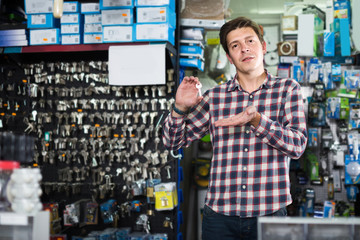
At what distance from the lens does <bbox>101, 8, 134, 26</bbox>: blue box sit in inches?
139

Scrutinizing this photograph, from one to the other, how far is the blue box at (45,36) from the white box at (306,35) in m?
2.57

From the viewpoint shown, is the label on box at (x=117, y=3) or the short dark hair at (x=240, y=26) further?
the label on box at (x=117, y=3)

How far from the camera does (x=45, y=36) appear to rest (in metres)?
3.68

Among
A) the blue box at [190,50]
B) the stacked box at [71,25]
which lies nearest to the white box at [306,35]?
the blue box at [190,50]

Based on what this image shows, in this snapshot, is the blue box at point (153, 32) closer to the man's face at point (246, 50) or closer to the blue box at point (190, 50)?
the blue box at point (190, 50)

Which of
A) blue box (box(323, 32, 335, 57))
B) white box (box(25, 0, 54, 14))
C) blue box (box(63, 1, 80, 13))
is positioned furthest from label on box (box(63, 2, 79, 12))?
blue box (box(323, 32, 335, 57))

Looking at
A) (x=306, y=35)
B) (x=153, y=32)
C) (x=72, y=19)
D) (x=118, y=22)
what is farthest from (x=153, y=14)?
(x=306, y=35)

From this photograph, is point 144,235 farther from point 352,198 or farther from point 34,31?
point 352,198

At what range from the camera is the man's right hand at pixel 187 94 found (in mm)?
1931

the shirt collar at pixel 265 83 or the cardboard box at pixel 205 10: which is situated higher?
the cardboard box at pixel 205 10

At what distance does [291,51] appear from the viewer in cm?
478

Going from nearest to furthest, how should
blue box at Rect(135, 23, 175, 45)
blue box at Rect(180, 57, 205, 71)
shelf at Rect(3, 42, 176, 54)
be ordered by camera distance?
blue box at Rect(135, 23, 175, 45) < shelf at Rect(3, 42, 176, 54) < blue box at Rect(180, 57, 205, 71)

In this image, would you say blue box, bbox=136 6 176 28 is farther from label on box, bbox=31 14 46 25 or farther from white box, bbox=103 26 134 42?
label on box, bbox=31 14 46 25

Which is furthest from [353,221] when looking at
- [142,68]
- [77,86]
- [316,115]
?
[316,115]
